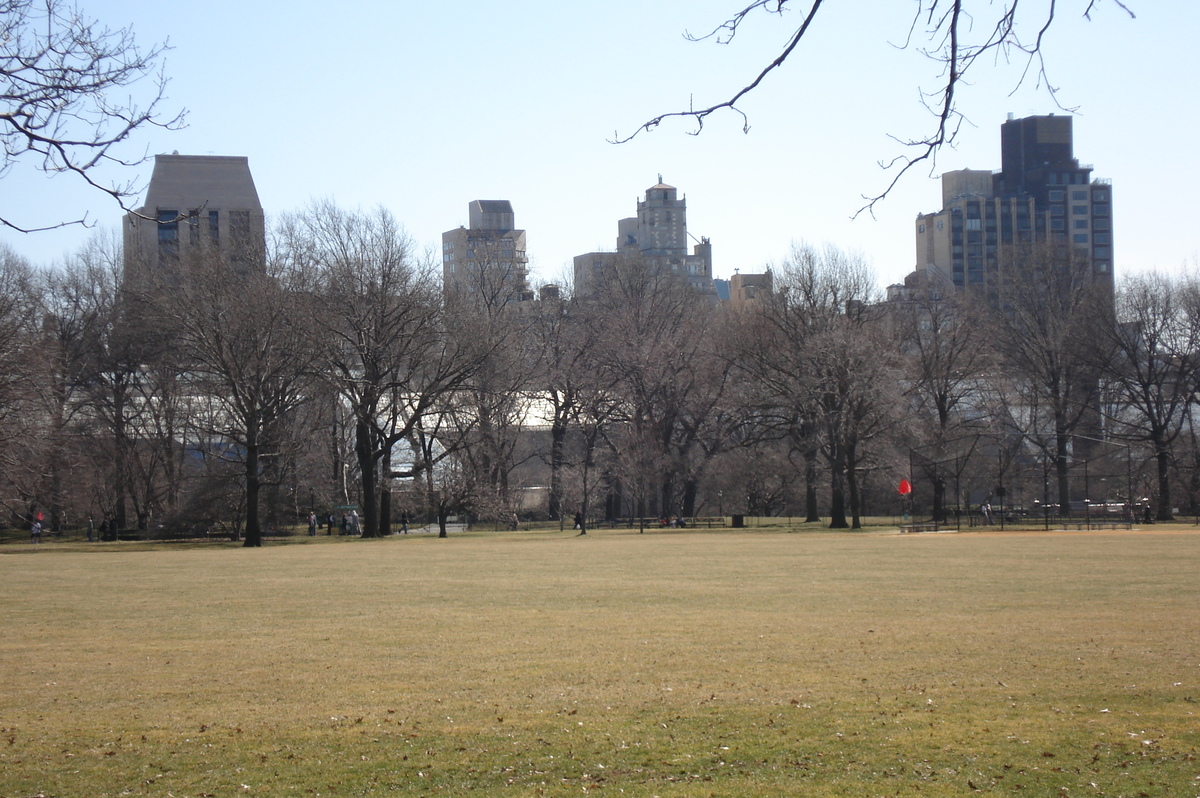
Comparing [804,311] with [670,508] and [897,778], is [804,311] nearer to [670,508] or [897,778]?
[670,508]

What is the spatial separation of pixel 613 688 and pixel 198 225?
1150 inches

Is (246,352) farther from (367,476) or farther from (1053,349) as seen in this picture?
(1053,349)

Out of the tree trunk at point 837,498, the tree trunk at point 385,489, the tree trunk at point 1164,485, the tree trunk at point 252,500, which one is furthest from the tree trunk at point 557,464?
the tree trunk at point 1164,485

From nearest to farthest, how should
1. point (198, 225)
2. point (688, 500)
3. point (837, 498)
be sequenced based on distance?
point (198, 225)
point (837, 498)
point (688, 500)

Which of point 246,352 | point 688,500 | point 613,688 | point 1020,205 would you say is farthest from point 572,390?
point 1020,205

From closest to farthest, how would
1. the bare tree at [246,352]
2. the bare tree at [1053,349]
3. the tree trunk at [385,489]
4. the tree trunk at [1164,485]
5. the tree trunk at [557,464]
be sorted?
the bare tree at [246,352] → the tree trunk at [385,489] → the tree trunk at [1164,485] → the bare tree at [1053,349] → the tree trunk at [557,464]

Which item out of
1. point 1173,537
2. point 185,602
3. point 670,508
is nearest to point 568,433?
point 670,508

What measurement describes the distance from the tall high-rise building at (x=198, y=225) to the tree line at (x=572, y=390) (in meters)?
1.49

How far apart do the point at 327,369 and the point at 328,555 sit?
626 inches

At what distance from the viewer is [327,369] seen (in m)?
50.6

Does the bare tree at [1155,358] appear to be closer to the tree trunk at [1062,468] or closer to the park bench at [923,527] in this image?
the tree trunk at [1062,468]

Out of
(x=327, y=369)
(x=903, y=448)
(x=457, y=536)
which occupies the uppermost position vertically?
(x=327, y=369)

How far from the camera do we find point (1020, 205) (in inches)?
6289

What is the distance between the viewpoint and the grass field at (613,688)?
787 centimetres
